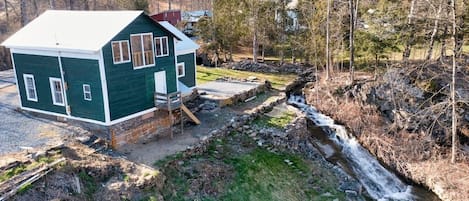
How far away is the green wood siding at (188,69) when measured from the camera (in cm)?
2153

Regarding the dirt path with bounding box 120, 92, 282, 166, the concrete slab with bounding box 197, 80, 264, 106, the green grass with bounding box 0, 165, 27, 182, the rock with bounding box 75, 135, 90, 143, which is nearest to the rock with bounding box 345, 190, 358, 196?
the dirt path with bounding box 120, 92, 282, 166

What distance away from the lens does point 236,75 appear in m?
29.7

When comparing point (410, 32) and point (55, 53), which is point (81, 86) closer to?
point (55, 53)

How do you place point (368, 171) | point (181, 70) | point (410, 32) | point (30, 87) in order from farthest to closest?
point (410, 32)
point (181, 70)
point (368, 171)
point (30, 87)

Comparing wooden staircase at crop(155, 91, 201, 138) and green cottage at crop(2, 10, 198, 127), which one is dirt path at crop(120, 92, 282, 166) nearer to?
wooden staircase at crop(155, 91, 201, 138)

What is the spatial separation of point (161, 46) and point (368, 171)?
1082cm

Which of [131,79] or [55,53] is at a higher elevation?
[55,53]

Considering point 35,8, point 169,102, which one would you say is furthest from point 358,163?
point 35,8

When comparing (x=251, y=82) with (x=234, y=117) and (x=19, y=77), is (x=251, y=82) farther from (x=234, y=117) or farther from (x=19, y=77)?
(x=19, y=77)

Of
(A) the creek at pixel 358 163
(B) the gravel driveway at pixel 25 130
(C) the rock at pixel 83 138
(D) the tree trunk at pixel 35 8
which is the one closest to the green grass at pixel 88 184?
(C) the rock at pixel 83 138

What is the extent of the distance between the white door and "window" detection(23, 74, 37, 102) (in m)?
5.23

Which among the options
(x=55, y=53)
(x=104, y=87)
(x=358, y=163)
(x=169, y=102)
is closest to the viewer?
(x=104, y=87)

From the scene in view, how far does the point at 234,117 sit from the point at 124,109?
6.19m

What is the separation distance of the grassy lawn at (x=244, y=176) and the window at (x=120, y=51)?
4344 millimetres
